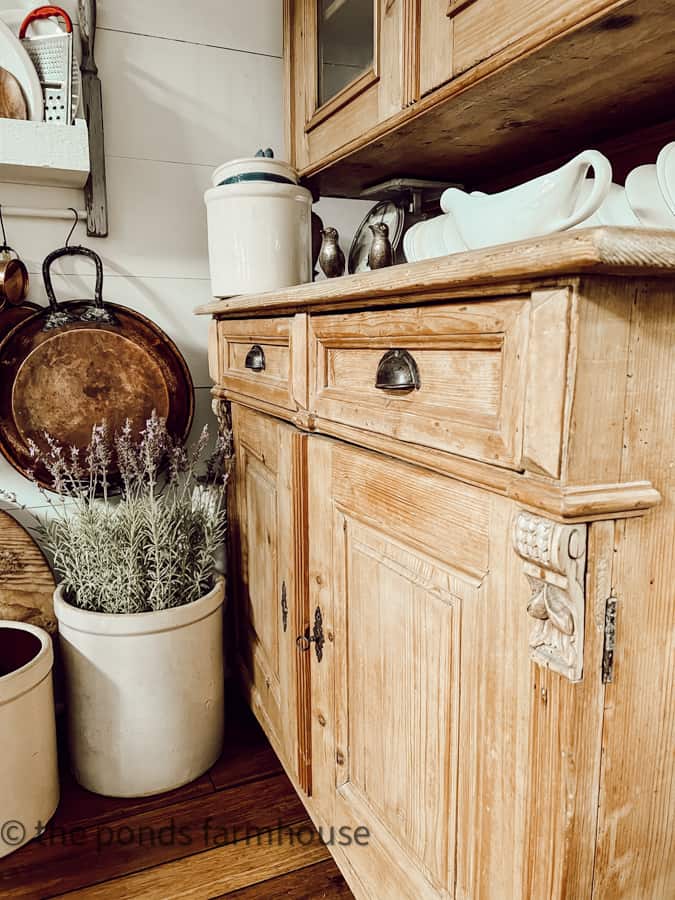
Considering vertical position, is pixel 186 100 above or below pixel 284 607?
above

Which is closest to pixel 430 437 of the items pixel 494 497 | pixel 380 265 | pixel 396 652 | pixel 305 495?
pixel 494 497

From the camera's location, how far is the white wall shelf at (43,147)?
141cm

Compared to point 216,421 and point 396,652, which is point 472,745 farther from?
point 216,421

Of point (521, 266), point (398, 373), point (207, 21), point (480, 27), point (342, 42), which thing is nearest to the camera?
point (521, 266)

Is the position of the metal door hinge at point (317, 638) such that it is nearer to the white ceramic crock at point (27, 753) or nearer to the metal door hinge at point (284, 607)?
the metal door hinge at point (284, 607)

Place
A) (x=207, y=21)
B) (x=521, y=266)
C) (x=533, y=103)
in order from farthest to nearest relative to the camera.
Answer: (x=207, y=21), (x=533, y=103), (x=521, y=266)

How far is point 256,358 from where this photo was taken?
4.35 feet

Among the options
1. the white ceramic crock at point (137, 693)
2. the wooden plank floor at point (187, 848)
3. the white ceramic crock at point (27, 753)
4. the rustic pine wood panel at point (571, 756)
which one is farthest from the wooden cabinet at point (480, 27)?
the wooden plank floor at point (187, 848)

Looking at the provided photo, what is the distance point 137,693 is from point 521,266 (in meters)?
1.20

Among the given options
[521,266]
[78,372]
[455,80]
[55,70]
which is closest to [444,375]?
[521,266]

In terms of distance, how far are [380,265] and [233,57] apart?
88 cm

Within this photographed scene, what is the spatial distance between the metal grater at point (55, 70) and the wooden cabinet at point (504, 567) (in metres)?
0.87

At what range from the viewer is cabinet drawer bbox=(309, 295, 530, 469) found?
0.63 m

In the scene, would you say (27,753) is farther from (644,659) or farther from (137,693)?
(644,659)
